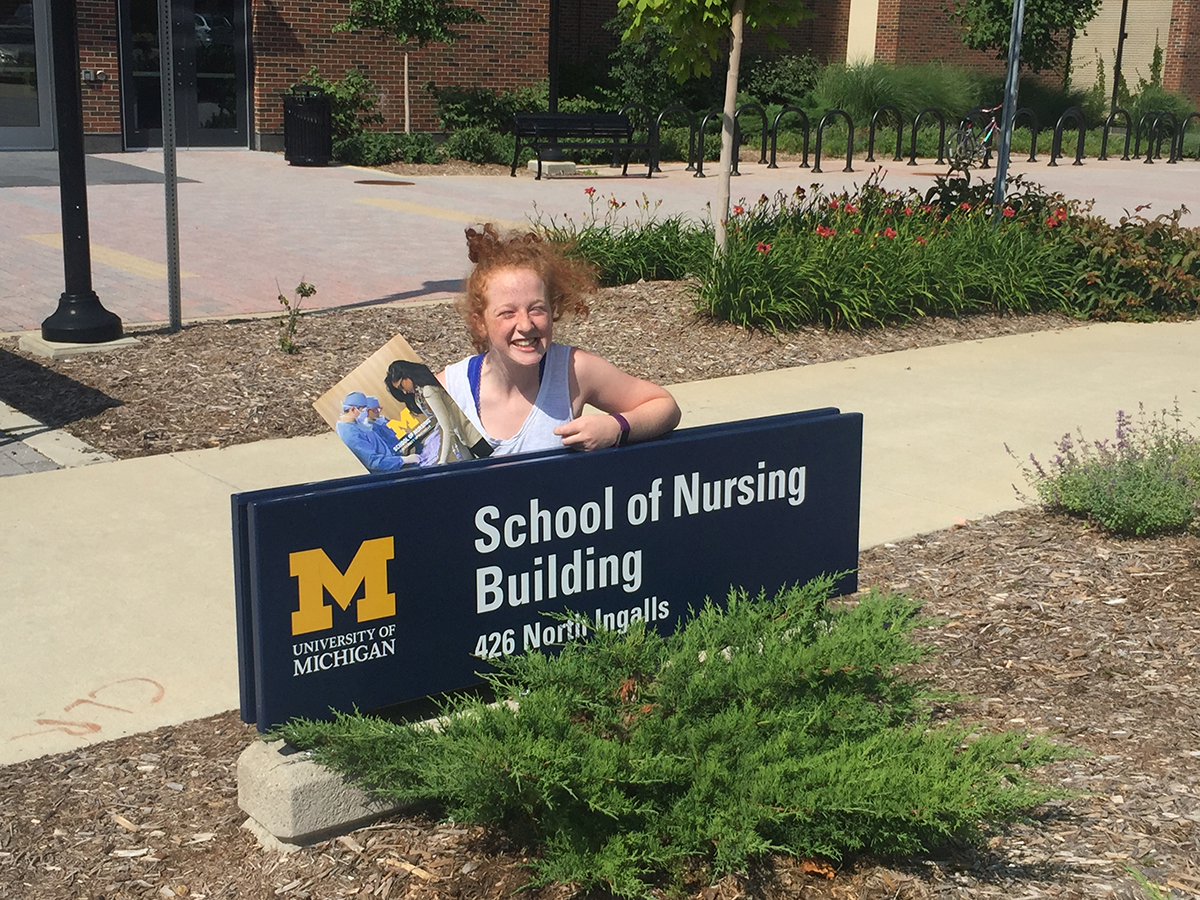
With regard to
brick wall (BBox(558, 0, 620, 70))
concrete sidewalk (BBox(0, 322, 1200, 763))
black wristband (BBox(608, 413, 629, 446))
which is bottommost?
concrete sidewalk (BBox(0, 322, 1200, 763))

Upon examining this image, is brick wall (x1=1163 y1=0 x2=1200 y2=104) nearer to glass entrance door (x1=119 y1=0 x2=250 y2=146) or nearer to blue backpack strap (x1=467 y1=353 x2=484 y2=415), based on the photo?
glass entrance door (x1=119 y1=0 x2=250 y2=146)

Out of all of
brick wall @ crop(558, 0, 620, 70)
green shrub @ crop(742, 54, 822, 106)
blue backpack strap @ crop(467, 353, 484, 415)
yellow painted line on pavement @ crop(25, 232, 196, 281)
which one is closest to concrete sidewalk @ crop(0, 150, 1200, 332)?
yellow painted line on pavement @ crop(25, 232, 196, 281)

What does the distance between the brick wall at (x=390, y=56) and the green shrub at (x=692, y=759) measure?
2017cm

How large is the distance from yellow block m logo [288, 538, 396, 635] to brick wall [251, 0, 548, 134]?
2021 cm

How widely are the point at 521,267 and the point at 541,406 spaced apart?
35 centimetres

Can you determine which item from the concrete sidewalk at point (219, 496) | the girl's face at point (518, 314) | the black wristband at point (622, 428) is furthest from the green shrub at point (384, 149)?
the black wristband at point (622, 428)

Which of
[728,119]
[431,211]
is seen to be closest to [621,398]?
[728,119]

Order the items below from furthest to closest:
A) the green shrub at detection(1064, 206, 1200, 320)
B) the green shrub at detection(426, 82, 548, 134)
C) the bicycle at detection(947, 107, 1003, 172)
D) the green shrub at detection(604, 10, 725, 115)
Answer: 1. the green shrub at detection(604, 10, 725, 115)
2. the green shrub at detection(426, 82, 548, 134)
3. the bicycle at detection(947, 107, 1003, 172)
4. the green shrub at detection(1064, 206, 1200, 320)

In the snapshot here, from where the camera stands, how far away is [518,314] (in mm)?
3338

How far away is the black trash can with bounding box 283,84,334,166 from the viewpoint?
20109 millimetres

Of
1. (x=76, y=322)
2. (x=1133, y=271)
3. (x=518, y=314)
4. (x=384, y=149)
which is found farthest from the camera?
(x=384, y=149)

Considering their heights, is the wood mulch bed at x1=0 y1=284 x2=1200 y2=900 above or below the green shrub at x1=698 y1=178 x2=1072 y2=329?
below

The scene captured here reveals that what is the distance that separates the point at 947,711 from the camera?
3725mm

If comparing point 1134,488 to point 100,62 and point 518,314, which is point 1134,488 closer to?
point 518,314
